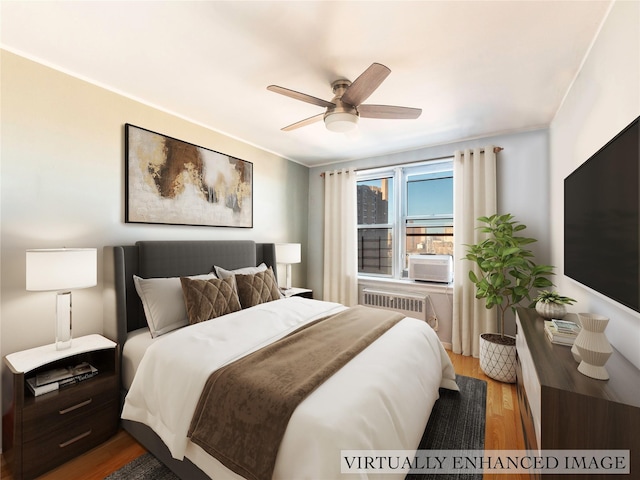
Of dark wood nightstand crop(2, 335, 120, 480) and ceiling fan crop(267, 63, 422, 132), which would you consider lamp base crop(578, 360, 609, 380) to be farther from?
dark wood nightstand crop(2, 335, 120, 480)

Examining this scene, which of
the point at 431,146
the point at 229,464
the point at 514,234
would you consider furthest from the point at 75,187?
the point at 514,234

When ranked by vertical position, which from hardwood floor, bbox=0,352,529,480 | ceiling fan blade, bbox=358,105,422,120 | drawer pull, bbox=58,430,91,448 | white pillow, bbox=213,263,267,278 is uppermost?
ceiling fan blade, bbox=358,105,422,120

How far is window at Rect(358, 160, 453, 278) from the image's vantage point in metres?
3.78

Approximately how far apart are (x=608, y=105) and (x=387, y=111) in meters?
1.22

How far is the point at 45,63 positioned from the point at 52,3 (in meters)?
0.70

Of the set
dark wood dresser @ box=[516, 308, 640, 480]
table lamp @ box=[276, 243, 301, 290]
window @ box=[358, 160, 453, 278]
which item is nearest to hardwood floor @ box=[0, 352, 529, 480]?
dark wood dresser @ box=[516, 308, 640, 480]

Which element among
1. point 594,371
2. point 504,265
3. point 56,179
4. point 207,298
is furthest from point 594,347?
point 56,179

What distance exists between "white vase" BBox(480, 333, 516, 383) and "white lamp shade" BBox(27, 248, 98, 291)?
337 centimetres

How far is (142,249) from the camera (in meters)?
2.42

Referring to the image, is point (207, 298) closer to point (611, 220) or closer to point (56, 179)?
point (56, 179)

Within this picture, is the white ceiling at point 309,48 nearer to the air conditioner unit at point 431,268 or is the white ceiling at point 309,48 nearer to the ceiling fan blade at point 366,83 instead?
the ceiling fan blade at point 366,83

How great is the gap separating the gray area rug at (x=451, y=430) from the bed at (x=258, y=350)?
0.26 feet

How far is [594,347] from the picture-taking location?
122 cm

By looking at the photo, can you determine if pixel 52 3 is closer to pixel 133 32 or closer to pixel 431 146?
pixel 133 32
